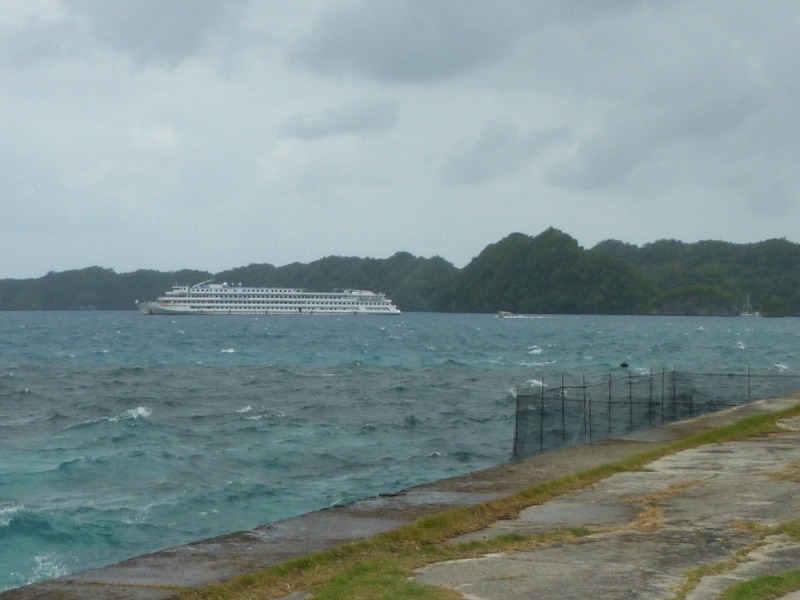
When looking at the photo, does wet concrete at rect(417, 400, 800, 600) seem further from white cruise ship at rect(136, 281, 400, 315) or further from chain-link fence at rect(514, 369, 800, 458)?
white cruise ship at rect(136, 281, 400, 315)

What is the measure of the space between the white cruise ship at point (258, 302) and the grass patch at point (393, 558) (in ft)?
453

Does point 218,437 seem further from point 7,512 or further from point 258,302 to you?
point 258,302

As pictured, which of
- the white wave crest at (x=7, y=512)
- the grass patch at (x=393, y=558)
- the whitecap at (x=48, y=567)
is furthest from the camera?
the white wave crest at (x=7, y=512)

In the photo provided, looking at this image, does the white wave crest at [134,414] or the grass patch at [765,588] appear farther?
the white wave crest at [134,414]

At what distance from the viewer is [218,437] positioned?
25.3 meters

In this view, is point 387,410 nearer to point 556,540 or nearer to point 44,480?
point 44,480

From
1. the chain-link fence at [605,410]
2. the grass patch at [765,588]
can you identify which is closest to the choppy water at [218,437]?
the chain-link fence at [605,410]

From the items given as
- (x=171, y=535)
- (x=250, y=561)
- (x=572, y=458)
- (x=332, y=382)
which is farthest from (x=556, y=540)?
(x=332, y=382)

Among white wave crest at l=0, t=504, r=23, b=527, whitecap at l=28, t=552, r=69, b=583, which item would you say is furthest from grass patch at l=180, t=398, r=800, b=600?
white wave crest at l=0, t=504, r=23, b=527

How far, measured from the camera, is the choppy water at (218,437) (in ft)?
53.8

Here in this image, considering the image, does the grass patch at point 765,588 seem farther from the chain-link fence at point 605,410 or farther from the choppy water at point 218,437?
the chain-link fence at point 605,410

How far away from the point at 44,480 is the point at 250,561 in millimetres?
13377

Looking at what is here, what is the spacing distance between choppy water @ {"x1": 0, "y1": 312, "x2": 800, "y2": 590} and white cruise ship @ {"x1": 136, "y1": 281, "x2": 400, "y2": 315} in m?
88.5

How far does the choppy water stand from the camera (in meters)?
16.4
